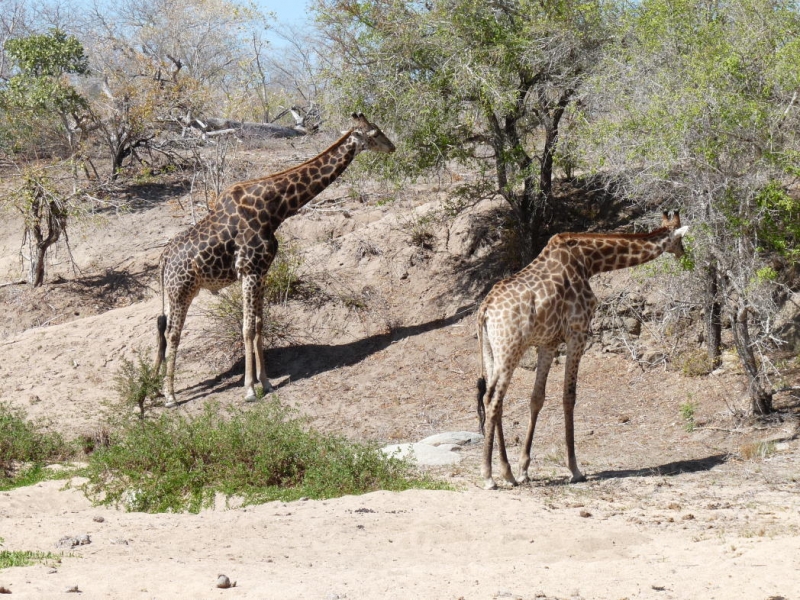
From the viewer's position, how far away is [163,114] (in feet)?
78.7

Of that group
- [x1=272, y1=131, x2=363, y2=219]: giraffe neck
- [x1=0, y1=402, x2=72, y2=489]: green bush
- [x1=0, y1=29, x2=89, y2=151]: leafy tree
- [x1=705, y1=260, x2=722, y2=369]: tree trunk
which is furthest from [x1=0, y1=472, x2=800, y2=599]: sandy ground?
[x1=0, y1=29, x2=89, y2=151]: leafy tree

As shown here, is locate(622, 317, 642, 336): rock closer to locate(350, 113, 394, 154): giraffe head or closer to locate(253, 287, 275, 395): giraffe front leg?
locate(350, 113, 394, 154): giraffe head

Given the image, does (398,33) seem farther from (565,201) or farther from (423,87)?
(565,201)

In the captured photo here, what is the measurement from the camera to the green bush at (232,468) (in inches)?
360

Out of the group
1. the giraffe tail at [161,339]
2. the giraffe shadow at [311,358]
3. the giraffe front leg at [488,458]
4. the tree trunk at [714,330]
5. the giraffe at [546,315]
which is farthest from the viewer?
the giraffe shadow at [311,358]

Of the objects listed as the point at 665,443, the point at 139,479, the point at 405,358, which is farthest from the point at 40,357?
the point at 665,443

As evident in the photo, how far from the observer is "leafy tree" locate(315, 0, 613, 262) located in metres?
14.1

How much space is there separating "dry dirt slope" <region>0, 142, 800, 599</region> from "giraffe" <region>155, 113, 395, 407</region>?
96cm

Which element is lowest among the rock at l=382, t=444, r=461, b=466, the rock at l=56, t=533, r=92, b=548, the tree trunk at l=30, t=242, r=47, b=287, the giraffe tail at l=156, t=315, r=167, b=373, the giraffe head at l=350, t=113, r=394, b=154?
the rock at l=382, t=444, r=461, b=466

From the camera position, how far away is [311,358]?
Answer: 1530 centimetres

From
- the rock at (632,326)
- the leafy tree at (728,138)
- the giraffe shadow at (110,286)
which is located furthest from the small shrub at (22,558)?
the giraffe shadow at (110,286)

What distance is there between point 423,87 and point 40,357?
7647mm

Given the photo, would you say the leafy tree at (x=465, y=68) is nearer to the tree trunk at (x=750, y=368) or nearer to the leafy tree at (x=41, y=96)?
the tree trunk at (x=750, y=368)

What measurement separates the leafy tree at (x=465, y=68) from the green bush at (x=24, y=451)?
6606mm
